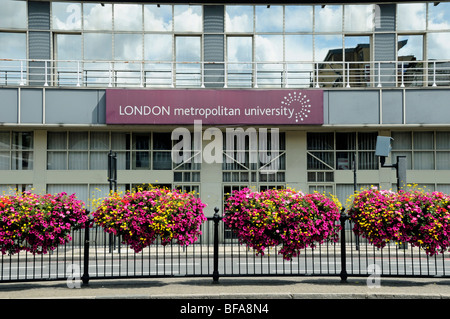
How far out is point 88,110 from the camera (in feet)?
71.4

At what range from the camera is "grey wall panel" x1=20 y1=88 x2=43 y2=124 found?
70.7 ft

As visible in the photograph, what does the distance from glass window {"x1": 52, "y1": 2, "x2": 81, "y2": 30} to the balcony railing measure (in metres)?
1.53

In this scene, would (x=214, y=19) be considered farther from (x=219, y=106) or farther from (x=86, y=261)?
(x=86, y=261)

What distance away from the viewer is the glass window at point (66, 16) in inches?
900

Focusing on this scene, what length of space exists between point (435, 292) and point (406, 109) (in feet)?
44.1

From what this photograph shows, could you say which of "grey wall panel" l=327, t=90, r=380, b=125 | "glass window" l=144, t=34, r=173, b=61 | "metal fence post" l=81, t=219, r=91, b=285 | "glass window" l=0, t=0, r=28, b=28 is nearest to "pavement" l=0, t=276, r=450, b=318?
"metal fence post" l=81, t=219, r=91, b=285

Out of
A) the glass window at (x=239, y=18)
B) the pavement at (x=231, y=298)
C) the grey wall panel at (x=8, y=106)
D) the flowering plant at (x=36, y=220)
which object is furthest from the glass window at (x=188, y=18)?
the pavement at (x=231, y=298)

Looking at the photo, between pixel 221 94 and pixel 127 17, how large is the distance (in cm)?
539

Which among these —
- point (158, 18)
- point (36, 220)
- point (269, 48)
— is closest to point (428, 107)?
point (269, 48)

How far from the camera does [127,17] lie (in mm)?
23375

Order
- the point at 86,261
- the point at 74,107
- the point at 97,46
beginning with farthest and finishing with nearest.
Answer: the point at 97,46 → the point at 74,107 → the point at 86,261

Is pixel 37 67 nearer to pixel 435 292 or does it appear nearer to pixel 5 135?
pixel 5 135

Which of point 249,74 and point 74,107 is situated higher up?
point 249,74
